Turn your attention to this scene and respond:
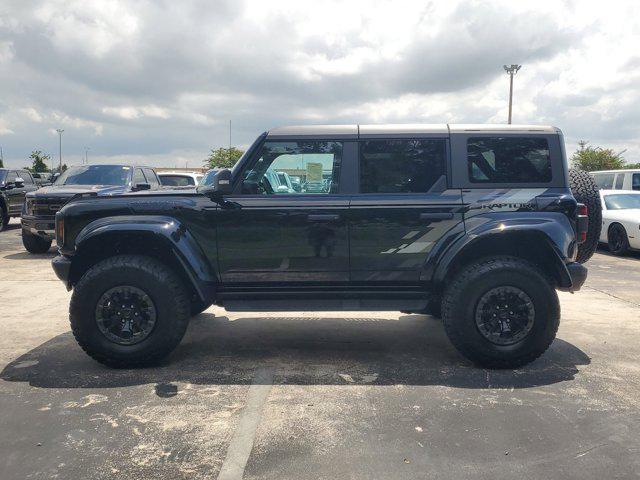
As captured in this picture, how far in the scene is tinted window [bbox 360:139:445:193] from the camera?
4379mm

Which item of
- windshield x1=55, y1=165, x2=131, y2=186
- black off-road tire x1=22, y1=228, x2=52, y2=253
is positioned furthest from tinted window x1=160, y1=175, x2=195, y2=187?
black off-road tire x1=22, y1=228, x2=52, y2=253

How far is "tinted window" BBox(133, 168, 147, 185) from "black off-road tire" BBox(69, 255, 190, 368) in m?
7.31

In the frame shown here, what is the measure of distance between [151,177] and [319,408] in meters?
9.74

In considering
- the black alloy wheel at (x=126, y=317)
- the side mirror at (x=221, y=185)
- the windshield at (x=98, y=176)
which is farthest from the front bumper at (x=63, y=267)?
the windshield at (x=98, y=176)

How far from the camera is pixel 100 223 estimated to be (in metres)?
4.26

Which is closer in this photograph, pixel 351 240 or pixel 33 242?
pixel 351 240

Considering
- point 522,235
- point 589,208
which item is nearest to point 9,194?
point 522,235

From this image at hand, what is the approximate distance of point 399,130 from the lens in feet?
14.5

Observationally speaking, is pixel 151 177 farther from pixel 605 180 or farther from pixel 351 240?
pixel 605 180

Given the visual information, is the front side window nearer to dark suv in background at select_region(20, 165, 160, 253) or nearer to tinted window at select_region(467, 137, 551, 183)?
tinted window at select_region(467, 137, 551, 183)

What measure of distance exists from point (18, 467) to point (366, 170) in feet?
10.1

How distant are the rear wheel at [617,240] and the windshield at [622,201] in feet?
2.14

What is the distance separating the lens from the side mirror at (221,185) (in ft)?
14.0

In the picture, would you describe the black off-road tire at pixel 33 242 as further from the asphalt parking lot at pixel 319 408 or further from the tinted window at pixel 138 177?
the asphalt parking lot at pixel 319 408
